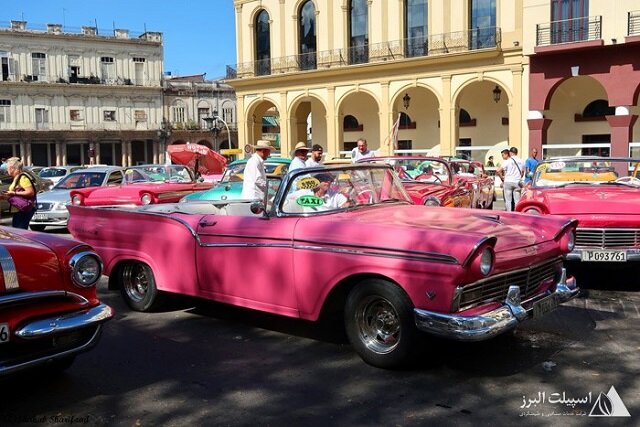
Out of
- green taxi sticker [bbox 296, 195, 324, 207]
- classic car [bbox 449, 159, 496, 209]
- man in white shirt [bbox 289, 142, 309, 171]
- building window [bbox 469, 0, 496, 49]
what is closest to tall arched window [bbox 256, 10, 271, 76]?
building window [bbox 469, 0, 496, 49]

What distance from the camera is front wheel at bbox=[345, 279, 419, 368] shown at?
440 cm

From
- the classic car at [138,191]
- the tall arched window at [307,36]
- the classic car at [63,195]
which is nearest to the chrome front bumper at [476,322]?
the classic car at [138,191]

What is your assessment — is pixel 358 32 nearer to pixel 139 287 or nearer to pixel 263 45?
pixel 263 45

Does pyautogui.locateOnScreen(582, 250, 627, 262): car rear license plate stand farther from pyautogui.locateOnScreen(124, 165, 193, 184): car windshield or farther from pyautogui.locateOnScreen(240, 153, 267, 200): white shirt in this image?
pyautogui.locateOnScreen(124, 165, 193, 184): car windshield

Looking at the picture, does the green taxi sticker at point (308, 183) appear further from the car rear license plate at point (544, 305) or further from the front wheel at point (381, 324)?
the car rear license plate at point (544, 305)

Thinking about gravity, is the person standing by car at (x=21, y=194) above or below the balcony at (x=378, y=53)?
below

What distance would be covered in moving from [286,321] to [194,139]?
177ft

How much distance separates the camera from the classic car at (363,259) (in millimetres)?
4266

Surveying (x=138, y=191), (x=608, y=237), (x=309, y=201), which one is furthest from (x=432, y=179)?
(x=309, y=201)

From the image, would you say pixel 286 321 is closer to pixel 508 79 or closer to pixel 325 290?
pixel 325 290

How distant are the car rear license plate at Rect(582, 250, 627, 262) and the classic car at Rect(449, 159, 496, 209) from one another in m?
4.79

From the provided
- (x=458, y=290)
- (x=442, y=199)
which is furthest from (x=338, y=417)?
(x=442, y=199)

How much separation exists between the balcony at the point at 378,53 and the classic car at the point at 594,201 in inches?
635

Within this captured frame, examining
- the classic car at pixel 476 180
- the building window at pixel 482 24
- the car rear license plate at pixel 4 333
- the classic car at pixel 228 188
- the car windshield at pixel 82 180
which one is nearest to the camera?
the car rear license plate at pixel 4 333
